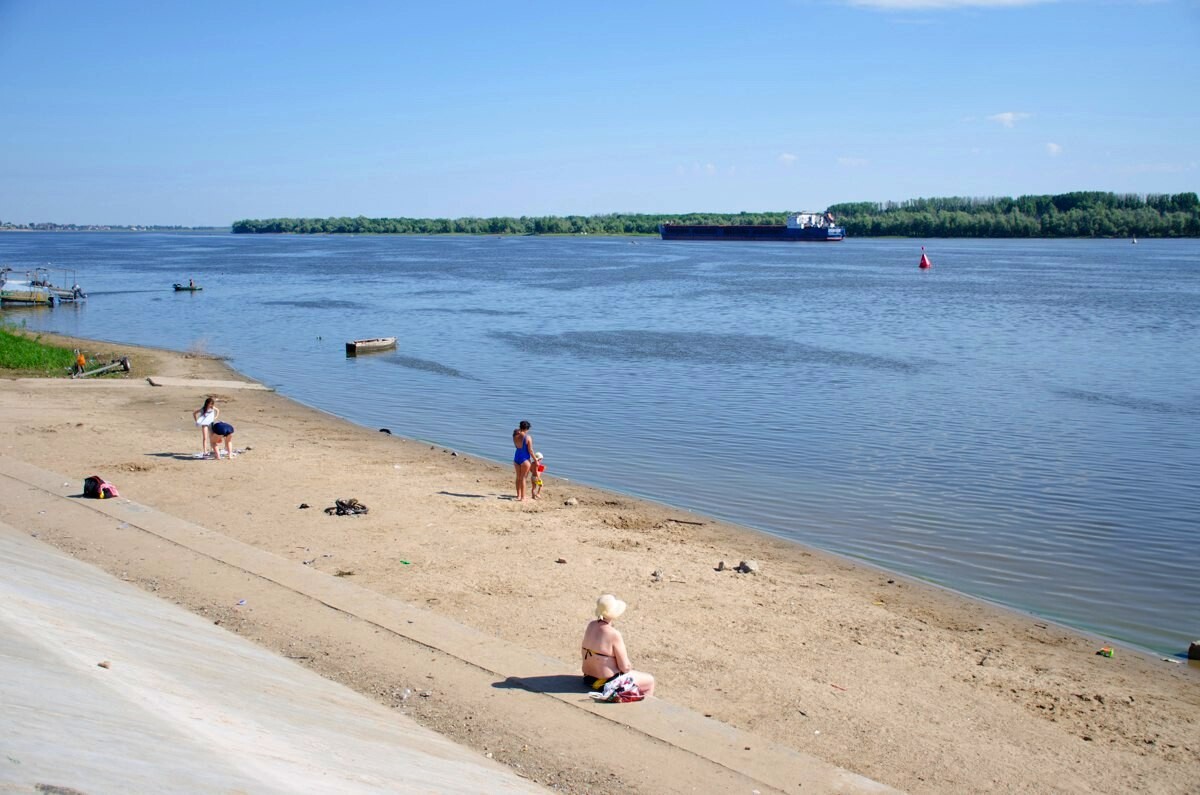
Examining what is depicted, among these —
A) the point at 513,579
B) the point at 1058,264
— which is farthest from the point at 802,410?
the point at 1058,264

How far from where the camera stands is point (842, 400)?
29.0 m

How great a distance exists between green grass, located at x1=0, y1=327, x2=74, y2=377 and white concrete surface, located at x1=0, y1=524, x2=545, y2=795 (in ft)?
78.4

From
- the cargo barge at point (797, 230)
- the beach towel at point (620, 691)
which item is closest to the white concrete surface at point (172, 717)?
the beach towel at point (620, 691)

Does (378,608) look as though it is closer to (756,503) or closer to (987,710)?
(987,710)

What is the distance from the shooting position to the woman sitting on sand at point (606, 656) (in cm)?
902

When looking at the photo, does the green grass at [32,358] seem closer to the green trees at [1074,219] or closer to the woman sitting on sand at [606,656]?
the woman sitting on sand at [606,656]

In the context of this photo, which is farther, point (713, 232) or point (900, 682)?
point (713, 232)

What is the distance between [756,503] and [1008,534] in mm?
4103

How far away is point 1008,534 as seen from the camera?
16.3 m

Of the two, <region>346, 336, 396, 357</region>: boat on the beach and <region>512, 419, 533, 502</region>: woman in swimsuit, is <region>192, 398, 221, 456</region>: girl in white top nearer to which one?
<region>512, 419, 533, 502</region>: woman in swimsuit

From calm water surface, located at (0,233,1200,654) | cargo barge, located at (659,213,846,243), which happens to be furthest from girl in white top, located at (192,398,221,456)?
cargo barge, located at (659,213,846,243)

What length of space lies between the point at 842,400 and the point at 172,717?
24.3 meters

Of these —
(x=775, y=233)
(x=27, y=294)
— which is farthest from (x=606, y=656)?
(x=775, y=233)

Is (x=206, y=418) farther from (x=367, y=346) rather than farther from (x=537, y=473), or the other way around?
(x=367, y=346)
